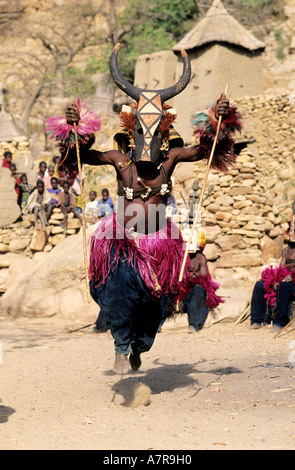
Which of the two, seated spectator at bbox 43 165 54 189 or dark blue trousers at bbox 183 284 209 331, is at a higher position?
seated spectator at bbox 43 165 54 189

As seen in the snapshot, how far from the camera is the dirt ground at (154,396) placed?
3.96 metres

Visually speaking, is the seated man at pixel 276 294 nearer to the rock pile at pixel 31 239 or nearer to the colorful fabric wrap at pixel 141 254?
the colorful fabric wrap at pixel 141 254

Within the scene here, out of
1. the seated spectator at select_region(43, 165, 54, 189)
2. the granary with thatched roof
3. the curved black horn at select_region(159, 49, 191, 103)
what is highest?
the granary with thatched roof

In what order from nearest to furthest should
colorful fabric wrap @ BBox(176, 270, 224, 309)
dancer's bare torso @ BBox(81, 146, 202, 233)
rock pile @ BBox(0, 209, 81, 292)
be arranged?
dancer's bare torso @ BBox(81, 146, 202, 233)
colorful fabric wrap @ BBox(176, 270, 224, 309)
rock pile @ BBox(0, 209, 81, 292)

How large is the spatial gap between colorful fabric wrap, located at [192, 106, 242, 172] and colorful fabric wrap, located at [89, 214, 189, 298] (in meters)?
0.74

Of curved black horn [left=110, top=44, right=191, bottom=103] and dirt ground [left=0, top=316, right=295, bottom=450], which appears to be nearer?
dirt ground [left=0, top=316, right=295, bottom=450]

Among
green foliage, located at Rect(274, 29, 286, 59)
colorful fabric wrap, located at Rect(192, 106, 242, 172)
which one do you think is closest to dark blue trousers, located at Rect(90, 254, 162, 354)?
colorful fabric wrap, located at Rect(192, 106, 242, 172)

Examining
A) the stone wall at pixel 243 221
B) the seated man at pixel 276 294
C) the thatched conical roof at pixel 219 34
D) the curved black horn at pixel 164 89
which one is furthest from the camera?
the thatched conical roof at pixel 219 34

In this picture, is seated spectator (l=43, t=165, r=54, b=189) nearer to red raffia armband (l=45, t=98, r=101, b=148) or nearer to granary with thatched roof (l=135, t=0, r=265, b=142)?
granary with thatched roof (l=135, t=0, r=265, b=142)

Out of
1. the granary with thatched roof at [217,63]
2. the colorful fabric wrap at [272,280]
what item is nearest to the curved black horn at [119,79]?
the colorful fabric wrap at [272,280]

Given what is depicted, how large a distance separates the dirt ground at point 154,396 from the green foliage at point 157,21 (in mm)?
24667

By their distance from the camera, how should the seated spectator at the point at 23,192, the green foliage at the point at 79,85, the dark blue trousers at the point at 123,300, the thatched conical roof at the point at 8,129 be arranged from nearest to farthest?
1. the dark blue trousers at the point at 123,300
2. the seated spectator at the point at 23,192
3. the thatched conical roof at the point at 8,129
4. the green foliage at the point at 79,85

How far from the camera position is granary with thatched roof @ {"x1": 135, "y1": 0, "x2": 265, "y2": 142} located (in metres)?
20.2

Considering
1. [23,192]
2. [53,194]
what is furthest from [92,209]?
[23,192]
